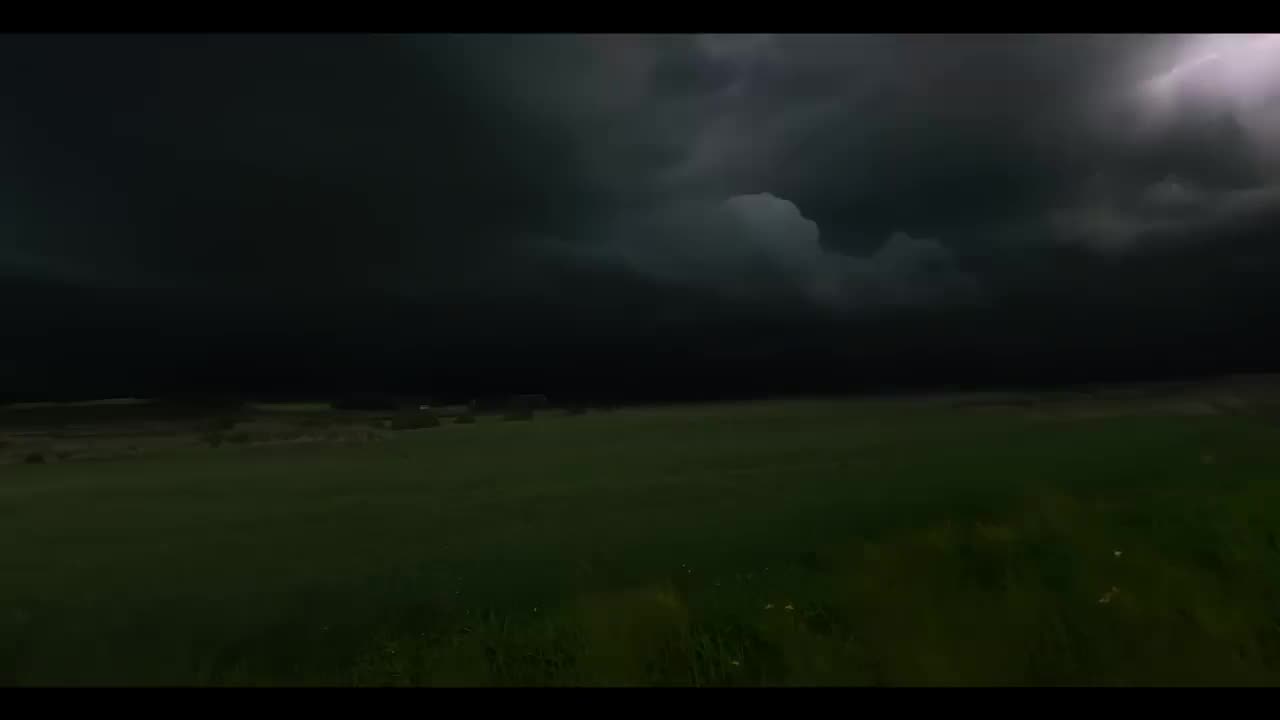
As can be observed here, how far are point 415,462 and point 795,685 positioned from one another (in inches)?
→ 1273

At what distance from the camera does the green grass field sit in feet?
29.3

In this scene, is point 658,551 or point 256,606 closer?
point 256,606

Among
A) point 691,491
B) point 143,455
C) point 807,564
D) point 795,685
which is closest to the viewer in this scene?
point 795,685

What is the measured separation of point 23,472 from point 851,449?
131ft

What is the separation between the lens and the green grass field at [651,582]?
895cm

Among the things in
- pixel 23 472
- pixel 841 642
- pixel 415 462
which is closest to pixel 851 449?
pixel 415 462

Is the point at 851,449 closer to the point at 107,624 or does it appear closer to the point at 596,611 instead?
the point at 596,611

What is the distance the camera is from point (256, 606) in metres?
11.2

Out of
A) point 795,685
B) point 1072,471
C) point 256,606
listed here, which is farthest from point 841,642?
point 1072,471

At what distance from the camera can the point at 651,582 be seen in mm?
12023

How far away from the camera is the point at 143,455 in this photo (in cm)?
2933
